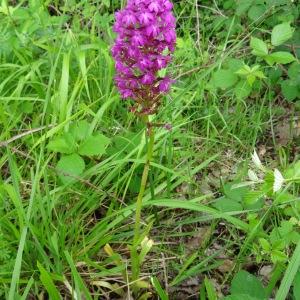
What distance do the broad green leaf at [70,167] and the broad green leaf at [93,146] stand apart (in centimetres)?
4

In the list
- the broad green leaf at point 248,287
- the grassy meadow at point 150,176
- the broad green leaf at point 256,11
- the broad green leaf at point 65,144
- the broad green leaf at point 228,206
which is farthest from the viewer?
the broad green leaf at point 256,11

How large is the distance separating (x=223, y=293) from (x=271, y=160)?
1.00 meters

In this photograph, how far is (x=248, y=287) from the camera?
1689mm

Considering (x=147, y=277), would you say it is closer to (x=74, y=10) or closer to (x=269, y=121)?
(x=269, y=121)

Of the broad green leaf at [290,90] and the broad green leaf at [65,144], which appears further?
the broad green leaf at [290,90]

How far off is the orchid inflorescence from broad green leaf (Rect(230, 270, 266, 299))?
26.9 inches

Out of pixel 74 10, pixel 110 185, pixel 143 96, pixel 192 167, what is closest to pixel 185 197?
pixel 192 167

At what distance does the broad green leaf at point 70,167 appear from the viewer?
82.2 inches

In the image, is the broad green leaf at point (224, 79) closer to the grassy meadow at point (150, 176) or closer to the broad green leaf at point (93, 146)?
the grassy meadow at point (150, 176)

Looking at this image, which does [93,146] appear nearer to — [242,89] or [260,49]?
[242,89]

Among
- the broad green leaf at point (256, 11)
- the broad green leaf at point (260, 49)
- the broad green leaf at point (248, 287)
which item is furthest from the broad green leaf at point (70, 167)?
the broad green leaf at point (256, 11)

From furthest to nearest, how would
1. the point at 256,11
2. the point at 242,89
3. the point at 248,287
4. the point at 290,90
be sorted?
the point at 256,11 → the point at 290,90 → the point at 242,89 → the point at 248,287

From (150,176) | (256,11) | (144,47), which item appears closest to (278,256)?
(150,176)

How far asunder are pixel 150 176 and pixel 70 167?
1.18ft
